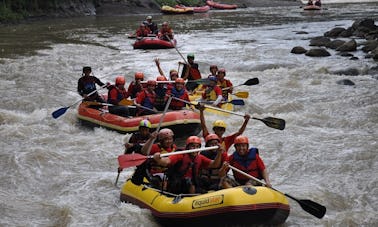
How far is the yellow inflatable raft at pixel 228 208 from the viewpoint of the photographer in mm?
5207

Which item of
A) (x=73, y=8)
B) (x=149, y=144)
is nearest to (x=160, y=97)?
(x=149, y=144)

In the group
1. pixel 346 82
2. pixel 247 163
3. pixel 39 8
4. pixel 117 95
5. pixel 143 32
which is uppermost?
pixel 247 163

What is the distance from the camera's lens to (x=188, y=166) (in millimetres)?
5828

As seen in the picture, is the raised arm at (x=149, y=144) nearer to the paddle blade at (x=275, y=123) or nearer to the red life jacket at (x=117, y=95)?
the paddle blade at (x=275, y=123)

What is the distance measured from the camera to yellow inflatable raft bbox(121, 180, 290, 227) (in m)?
5.21

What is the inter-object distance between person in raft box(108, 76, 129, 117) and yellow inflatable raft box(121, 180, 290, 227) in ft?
13.9

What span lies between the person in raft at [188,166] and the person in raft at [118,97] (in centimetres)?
392

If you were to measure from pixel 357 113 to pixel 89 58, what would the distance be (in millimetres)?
10239

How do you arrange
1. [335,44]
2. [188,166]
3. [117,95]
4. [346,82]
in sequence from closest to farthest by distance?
[188,166], [117,95], [346,82], [335,44]

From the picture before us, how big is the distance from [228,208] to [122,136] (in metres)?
→ 4.38

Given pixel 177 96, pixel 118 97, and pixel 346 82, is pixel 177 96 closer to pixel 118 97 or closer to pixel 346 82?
pixel 118 97

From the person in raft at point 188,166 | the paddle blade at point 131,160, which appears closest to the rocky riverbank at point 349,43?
the person in raft at point 188,166

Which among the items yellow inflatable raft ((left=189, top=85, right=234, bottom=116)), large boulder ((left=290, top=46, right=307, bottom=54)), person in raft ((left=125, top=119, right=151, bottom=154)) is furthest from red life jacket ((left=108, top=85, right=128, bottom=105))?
large boulder ((left=290, top=46, right=307, bottom=54))

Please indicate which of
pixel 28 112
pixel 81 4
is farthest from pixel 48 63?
pixel 81 4
